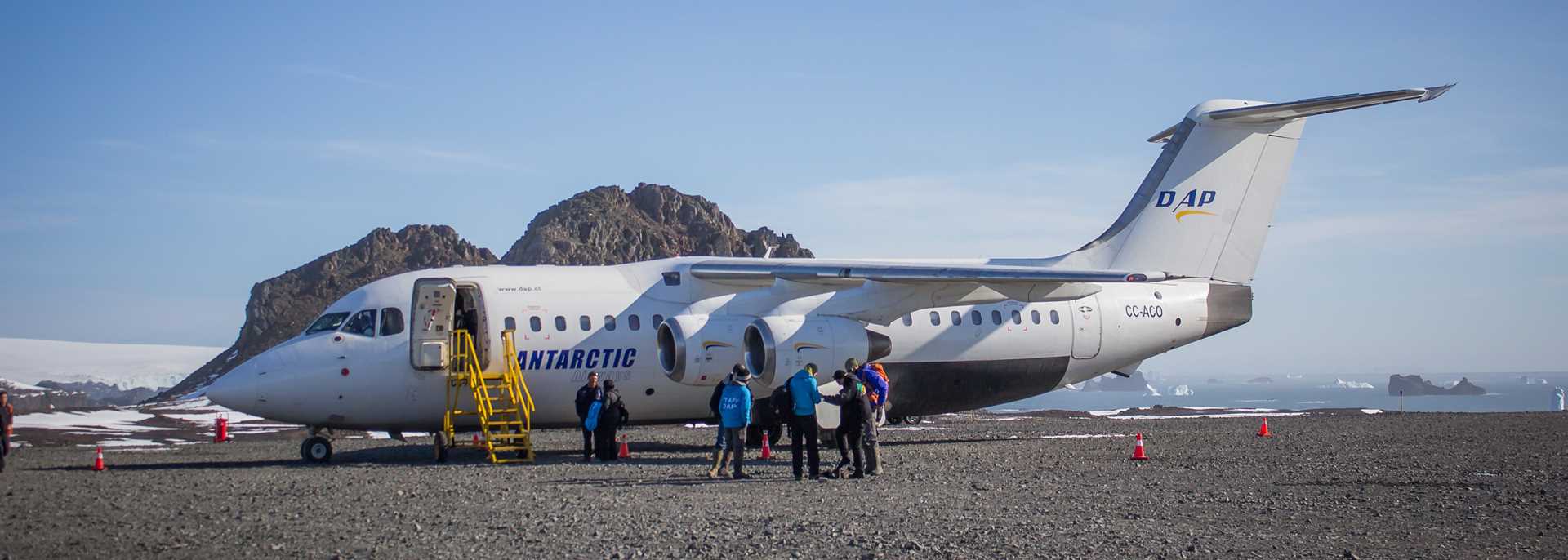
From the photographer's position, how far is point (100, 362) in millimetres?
60781

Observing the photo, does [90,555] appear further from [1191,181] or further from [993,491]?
[1191,181]

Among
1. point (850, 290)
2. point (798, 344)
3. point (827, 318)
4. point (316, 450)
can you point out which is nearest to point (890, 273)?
point (827, 318)

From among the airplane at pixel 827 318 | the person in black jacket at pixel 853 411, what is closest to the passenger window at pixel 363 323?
the airplane at pixel 827 318

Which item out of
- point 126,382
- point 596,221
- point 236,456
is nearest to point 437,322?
point 236,456

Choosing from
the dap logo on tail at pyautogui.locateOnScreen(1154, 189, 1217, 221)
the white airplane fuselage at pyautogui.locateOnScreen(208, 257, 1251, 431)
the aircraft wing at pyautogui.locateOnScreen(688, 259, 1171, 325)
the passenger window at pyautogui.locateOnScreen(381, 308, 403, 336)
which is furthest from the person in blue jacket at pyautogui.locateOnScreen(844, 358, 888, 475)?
the dap logo on tail at pyautogui.locateOnScreen(1154, 189, 1217, 221)

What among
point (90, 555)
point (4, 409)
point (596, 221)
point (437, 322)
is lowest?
point (90, 555)

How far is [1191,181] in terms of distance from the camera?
22.1 metres

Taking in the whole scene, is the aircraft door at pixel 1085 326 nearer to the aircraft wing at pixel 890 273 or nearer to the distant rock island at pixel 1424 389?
the aircraft wing at pixel 890 273

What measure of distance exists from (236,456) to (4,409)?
3.22 meters

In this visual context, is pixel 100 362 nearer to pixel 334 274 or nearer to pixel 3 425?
pixel 334 274

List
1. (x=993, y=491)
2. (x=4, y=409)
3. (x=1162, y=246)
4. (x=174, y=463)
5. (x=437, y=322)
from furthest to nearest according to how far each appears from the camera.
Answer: (x=1162, y=246), (x=437, y=322), (x=174, y=463), (x=4, y=409), (x=993, y=491)

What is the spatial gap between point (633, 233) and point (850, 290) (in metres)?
47.1

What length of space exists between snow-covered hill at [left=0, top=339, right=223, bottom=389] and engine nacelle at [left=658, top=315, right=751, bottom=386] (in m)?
42.7

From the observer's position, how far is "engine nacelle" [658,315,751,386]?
17625mm
